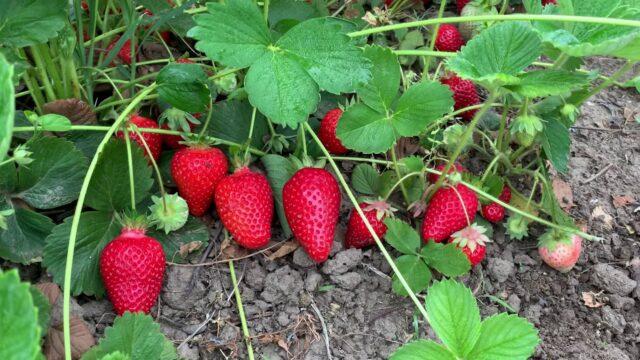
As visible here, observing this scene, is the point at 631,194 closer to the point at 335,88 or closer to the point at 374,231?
the point at 374,231

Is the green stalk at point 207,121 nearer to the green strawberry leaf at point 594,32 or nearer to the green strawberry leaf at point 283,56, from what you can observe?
the green strawberry leaf at point 283,56

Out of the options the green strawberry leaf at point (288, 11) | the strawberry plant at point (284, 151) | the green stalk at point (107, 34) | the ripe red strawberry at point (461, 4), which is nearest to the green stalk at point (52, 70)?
the strawberry plant at point (284, 151)

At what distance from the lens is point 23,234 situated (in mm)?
1264

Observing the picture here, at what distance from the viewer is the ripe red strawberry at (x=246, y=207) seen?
4.40 ft

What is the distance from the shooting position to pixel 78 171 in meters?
1.28

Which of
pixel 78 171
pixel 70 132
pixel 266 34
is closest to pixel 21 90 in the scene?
pixel 70 132

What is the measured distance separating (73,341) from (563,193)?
1.06 m

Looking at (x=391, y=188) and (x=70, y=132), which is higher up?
(x=70, y=132)

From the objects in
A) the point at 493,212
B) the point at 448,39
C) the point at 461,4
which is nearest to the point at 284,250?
the point at 493,212

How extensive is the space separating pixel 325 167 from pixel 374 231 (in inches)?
8.7

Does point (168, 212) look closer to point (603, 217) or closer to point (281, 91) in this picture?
point (281, 91)

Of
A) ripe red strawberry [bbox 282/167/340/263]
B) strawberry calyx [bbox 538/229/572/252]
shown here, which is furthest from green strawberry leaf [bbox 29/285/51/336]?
strawberry calyx [bbox 538/229/572/252]

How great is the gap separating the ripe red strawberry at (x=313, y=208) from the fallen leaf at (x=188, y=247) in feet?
0.60

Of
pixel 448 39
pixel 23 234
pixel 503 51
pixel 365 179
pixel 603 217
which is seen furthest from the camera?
pixel 448 39
